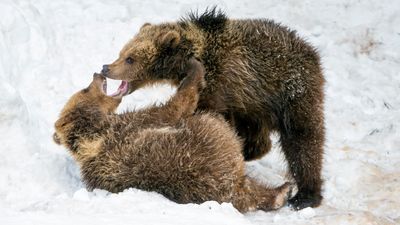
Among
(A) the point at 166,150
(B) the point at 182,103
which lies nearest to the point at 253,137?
(B) the point at 182,103

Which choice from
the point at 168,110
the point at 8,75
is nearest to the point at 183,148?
the point at 168,110

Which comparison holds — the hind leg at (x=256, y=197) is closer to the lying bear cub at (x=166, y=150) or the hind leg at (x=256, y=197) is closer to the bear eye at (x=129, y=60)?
the lying bear cub at (x=166, y=150)

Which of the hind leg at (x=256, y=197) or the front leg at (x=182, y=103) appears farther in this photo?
the front leg at (x=182, y=103)

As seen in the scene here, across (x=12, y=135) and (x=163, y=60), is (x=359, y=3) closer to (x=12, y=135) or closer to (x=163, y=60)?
(x=163, y=60)

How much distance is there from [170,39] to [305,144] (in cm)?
186

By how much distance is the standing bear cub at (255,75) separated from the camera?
8.57m

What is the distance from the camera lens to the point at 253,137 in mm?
9203

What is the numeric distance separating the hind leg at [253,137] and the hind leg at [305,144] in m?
0.53

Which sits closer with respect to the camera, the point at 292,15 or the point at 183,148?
the point at 183,148

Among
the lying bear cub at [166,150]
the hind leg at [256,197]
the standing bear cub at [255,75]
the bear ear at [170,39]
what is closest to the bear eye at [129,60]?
the standing bear cub at [255,75]

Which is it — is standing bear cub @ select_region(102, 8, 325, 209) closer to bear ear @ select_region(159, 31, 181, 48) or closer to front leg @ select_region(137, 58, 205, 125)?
bear ear @ select_region(159, 31, 181, 48)

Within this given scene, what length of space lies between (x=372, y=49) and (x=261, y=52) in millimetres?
3867

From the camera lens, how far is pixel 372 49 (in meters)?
12.1

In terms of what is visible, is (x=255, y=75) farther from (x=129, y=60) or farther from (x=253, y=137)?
(x=129, y=60)
